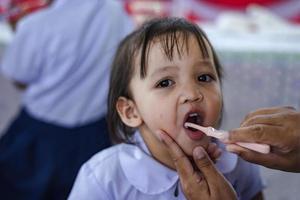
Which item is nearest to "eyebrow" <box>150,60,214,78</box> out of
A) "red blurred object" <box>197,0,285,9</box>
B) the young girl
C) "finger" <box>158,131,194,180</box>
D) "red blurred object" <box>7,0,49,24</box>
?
the young girl

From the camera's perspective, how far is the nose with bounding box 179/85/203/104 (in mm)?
718

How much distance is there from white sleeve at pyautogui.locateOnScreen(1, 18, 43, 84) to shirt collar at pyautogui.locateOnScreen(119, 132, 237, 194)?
820mm

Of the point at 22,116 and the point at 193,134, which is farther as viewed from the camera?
the point at 22,116

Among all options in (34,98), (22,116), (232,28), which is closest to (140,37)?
(34,98)

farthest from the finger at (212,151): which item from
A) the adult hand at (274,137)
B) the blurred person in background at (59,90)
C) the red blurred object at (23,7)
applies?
the red blurred object at (23,7)

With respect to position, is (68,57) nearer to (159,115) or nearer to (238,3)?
(159,115)

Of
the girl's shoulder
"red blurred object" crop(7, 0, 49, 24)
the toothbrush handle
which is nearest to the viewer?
the toothbrush handle

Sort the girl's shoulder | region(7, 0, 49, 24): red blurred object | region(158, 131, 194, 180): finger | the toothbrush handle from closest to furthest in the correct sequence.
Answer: the toothbrush handle, region(158, 131, 194, 180): finger, the girl's shoulder, region(7, 0, 49, 24): red blurred object

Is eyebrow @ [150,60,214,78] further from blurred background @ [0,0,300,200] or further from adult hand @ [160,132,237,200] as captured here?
blurred background @ [0,0,300,200]

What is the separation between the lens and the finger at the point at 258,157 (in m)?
0.60

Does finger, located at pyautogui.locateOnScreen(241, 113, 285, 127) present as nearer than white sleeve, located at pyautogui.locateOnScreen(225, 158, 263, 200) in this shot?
Yes

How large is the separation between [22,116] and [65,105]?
0.67 ft

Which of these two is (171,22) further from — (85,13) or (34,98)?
(34,98)

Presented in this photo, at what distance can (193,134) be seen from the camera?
73cm
